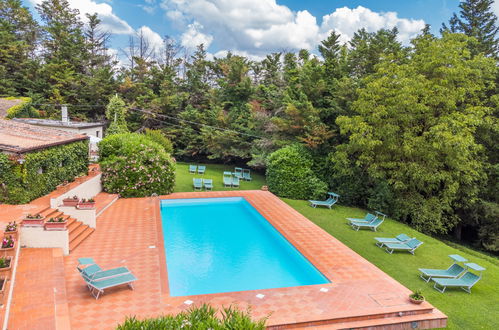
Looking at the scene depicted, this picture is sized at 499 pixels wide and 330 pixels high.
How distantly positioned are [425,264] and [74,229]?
1263 cm

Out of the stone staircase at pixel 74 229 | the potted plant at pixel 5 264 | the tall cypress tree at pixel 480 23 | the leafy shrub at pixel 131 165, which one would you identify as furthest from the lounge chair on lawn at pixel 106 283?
the tall cypress tree at pixel 480 23

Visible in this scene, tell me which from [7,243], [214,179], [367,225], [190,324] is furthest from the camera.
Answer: [214,179]

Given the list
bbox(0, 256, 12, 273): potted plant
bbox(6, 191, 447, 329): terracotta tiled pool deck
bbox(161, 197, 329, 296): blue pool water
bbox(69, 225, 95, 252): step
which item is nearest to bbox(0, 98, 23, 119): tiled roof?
bbox(161, 197, 329, 296): blue pool water

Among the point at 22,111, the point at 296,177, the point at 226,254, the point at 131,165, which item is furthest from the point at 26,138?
the point at 22,111

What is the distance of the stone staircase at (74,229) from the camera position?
1149cm

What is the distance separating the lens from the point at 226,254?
1221cm

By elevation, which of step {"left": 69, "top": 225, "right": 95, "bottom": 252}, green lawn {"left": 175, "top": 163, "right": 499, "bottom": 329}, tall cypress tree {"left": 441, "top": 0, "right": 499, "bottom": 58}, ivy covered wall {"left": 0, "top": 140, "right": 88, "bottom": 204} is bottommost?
green lawn {"left": 175, "top": 163, "right": 499, "bottom": 329}

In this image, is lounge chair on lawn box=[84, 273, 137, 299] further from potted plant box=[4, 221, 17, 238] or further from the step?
the step

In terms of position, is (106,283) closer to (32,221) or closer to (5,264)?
(5,264)

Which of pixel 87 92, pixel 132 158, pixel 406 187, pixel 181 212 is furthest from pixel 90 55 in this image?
pixel 406 187

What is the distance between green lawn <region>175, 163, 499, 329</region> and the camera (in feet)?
28.2

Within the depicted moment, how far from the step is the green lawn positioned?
32.3ft

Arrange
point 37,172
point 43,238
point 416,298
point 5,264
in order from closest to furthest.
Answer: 1. point 5,264
2. point 416,298
3. point 43,238
4. point 37,172

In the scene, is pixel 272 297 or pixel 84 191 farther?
pixel 84 191
